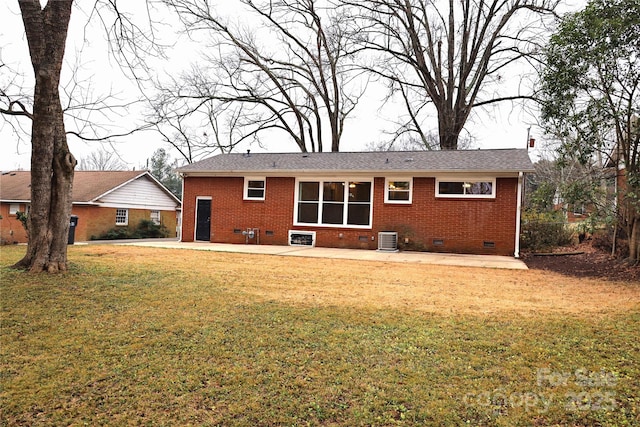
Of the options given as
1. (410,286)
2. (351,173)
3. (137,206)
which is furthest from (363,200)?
(137,206)

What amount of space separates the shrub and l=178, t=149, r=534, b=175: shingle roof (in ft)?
7.35

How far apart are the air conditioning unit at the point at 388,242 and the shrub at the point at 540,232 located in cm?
440

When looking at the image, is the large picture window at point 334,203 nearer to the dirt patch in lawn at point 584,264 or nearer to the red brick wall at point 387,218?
the red brick wall at point 387,218

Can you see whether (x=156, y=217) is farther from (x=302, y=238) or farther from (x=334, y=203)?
(x=334, y=203)

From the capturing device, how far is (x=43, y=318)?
4.70m

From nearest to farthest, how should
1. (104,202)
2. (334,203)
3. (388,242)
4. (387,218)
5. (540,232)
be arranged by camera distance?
(388,242)
(540,232)
(387,218)
(334,203)
(104,202)

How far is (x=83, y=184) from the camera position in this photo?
24188 millimetres

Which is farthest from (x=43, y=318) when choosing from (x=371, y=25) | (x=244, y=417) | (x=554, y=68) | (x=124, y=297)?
(x=371, y=25)

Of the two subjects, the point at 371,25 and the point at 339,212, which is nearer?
the point at 339,212

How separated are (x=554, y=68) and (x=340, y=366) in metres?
10.3

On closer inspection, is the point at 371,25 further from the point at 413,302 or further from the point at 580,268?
the point at 413,302

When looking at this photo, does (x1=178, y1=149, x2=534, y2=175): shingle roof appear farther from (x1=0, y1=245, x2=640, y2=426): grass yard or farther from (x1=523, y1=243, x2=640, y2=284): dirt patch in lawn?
(x1=0, y1=245, x2=640, y2=426): grass yard

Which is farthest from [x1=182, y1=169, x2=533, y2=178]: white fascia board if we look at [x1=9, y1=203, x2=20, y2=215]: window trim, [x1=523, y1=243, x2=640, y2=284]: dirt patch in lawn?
[x1=9, y1=203, x2=20, y2=215]: window trim

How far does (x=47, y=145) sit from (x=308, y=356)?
6049 millimetres
